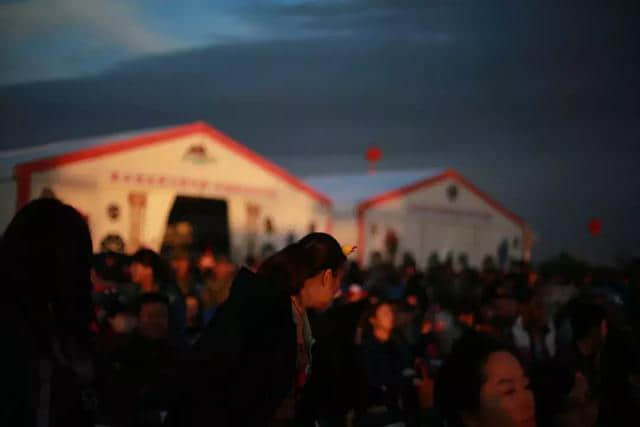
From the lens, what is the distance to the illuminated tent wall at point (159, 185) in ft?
50.9

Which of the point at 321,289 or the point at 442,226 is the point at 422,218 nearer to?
the point at 442,226

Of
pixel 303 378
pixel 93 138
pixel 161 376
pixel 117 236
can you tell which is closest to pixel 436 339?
Answer: pixel 161 376

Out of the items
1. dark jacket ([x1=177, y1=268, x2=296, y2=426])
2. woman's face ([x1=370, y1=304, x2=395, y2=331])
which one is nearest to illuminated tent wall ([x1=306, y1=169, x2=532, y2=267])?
woman's face ([x1=370, y1=304, x2=395, y2=331])

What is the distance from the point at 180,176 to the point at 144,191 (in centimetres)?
105

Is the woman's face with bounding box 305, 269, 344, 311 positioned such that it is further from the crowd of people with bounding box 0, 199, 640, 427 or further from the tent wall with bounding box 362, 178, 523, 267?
the tent wall with bounding box 362, 178, 523, 267

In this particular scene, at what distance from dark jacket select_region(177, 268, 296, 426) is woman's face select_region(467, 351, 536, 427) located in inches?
26.7

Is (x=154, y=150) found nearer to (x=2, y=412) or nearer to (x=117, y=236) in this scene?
(x=117, y=236)

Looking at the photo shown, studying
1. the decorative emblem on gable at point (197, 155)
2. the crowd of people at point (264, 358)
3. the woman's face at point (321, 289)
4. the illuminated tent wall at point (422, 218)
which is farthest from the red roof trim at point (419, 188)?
the woman's face at point (321, 289)

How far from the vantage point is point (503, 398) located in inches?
106

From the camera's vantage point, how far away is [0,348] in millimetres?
2016

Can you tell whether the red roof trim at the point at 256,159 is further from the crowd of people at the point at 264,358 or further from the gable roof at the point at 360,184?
the crowd of people at the point at 264,358

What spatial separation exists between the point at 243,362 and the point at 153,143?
49.3 feet

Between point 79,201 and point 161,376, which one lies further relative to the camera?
point 79,201

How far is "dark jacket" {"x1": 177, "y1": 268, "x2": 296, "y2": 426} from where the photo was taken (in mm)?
2713
